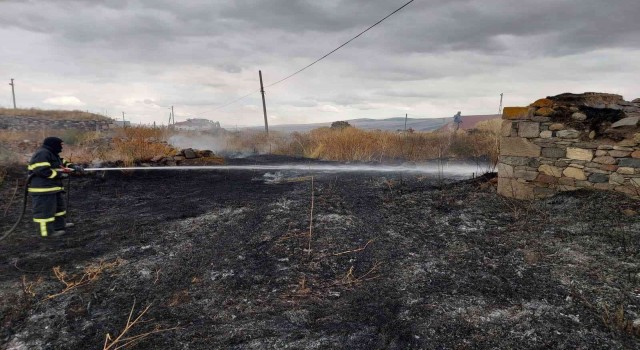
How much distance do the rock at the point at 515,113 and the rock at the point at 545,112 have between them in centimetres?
19

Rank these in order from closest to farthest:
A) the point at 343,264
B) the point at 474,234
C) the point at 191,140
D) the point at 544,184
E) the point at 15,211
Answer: the point at 343,264, the point at 474,234, the point at 544,184, the point at 15,211, the point at 191,140

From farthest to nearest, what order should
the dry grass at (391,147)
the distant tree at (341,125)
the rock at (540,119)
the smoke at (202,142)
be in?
the distant tree at (341,125)
the smoke at (202,142)
the dry grass at (391,147)
the rock at (540,119)

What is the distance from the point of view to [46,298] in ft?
11.4

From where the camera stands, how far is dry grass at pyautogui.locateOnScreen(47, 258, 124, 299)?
3.72 metres

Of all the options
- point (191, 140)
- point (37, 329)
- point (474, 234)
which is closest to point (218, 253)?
point (37, 329)

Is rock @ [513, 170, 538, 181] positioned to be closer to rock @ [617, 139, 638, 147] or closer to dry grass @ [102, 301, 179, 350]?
rock @ [617, 139, 638, 147]

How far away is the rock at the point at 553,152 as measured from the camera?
6004 millimetres

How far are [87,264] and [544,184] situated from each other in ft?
24.9

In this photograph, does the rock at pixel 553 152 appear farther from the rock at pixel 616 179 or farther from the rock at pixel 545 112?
the rock at pixel 616 179

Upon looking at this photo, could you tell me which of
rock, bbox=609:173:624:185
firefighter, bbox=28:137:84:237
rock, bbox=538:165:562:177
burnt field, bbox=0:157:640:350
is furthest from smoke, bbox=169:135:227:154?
rock, bbox=609:173:624:185

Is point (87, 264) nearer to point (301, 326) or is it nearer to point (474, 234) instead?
point (301, 326)

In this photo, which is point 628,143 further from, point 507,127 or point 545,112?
point 507,127

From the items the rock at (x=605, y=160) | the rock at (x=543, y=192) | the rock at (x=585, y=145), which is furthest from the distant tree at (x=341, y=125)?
the rock at (x=605, y=160)

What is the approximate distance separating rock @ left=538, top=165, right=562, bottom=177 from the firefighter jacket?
8.58 m
